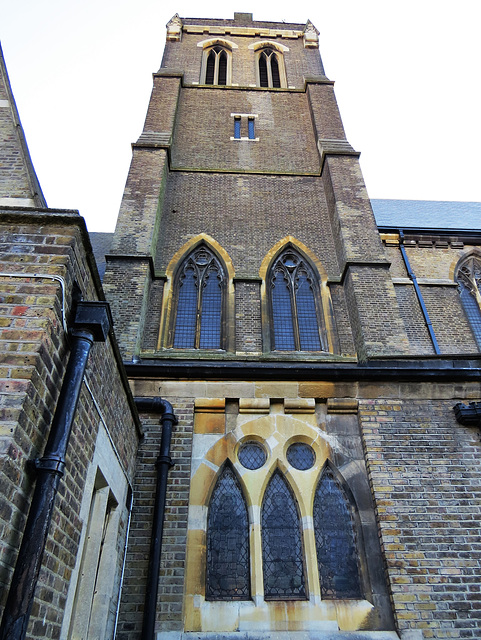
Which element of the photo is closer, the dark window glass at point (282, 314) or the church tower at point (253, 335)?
the church tower at point (253, 335)

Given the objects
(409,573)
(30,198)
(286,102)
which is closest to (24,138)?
(30,198)

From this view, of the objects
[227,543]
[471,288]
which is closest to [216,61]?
[471,288]

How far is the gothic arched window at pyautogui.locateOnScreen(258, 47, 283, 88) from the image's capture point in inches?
642

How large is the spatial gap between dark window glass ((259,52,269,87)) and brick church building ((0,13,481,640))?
411 cm

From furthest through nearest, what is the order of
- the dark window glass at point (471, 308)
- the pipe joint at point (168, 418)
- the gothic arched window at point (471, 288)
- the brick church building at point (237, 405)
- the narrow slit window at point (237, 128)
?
the narrow slit window at point (237, 128), the gothic arched window at point (471, 288), the dark window glass at point (471, 308), the pipe joint at point (168, 418), the brick church building at point (237, 405)

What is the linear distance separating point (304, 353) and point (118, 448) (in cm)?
439

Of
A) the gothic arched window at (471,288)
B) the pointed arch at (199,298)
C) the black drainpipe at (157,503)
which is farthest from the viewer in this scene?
the gothic arched window at (471,288)

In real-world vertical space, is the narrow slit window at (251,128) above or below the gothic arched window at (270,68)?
below

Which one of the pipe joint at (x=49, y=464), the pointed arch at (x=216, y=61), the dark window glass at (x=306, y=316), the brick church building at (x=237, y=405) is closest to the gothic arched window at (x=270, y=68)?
the pointed arch at (x=216, y=61)

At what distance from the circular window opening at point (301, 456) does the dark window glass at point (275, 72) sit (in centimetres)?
1322

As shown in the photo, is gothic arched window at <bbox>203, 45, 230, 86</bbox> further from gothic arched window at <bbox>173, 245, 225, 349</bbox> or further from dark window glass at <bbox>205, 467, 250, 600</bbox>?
dark window glass at <bbox>205, 467, 250, 600</bbox>

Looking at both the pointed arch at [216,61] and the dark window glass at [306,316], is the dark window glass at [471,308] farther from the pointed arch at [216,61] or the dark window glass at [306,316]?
the pointed arch at [216,61]

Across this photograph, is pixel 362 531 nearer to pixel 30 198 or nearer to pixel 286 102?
pixel 30 198

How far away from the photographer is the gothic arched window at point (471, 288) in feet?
36.8
